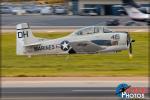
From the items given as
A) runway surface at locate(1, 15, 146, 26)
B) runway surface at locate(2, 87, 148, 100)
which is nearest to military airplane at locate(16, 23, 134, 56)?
runway surface at locate(2, 87, 148, 100)

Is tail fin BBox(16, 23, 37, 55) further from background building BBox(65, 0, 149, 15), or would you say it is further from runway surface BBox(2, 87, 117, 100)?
background building BBox(65, 0, 149, 15)

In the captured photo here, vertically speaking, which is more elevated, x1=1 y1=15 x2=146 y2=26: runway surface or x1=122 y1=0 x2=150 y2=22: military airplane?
x1=122 y1=0 x2=150 y2=22: military airplane

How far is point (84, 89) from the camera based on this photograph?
18.8 meters

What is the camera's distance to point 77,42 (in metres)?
34.1

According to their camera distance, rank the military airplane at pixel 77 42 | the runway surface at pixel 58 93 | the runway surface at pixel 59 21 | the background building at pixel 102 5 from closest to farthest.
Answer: the runway surface at pixel 58 93 < the military airplane at pixel 77 42 < the runway surface at pixel 59 21 < the background building at pixel 102 5

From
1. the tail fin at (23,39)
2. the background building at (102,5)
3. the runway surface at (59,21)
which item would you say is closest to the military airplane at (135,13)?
the runway surface at (59,21)

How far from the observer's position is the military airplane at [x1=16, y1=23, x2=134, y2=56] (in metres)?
33.7

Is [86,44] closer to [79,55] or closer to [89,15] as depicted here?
[79,55]

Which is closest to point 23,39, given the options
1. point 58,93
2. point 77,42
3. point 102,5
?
point 77,42

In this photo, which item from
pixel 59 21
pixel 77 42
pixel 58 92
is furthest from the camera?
pixel 59 21

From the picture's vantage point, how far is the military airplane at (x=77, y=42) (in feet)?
110

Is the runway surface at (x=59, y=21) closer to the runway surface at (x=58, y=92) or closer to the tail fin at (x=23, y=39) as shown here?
the tail fin at (x=23, y=39)

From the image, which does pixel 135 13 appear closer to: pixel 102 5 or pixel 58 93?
pixel 102 5

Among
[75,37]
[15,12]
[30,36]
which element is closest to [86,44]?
[75,37]
